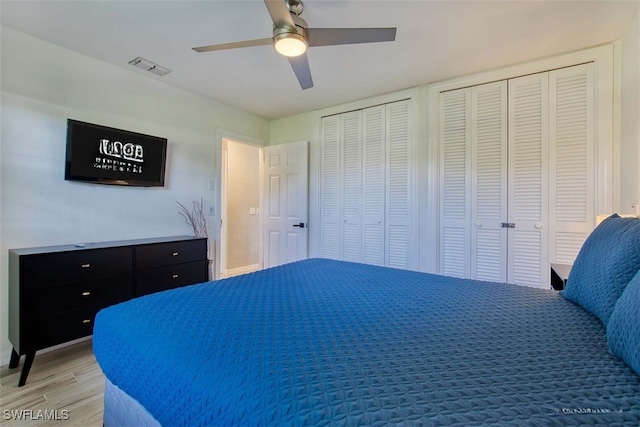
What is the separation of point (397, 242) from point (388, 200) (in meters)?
0.51

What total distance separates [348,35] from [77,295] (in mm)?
Answer: 2639

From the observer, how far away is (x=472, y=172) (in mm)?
2996

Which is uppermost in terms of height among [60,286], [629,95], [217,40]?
[217,40]

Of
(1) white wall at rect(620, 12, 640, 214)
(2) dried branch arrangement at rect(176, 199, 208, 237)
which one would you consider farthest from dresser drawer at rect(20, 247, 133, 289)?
(1) white wall at rect(620, 12, 640, 214)

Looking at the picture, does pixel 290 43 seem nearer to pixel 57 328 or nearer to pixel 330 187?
pixel 330 187

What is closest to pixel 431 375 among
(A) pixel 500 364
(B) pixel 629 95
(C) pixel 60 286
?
(A) pixel 500 364

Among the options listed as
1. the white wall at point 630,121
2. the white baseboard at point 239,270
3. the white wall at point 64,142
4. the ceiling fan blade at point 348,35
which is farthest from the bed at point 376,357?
the white baseboard at point 239,270

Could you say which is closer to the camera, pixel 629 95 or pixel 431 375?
pixel 431 375

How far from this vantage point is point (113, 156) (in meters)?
2.71

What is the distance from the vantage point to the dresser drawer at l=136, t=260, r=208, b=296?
2.56 m

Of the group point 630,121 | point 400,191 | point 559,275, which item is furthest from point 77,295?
point 630,121

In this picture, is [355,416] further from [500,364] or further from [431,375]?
[500,364]

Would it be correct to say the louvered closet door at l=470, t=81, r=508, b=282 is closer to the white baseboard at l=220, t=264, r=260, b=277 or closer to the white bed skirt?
the white bed skirt

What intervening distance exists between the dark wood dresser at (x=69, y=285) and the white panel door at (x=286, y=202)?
1.80 m
